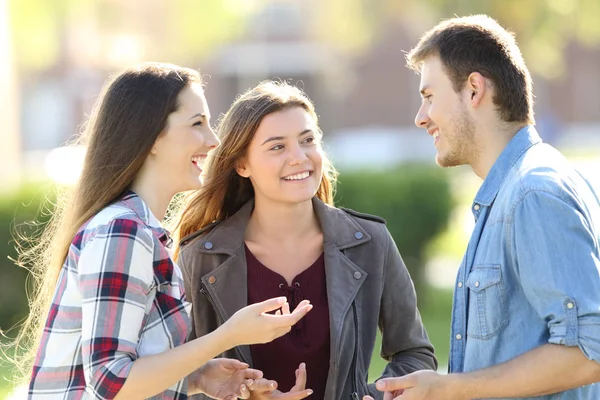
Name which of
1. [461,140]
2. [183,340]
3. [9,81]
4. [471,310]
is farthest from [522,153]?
[9,81]

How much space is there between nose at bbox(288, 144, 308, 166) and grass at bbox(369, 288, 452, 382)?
16.5 feet

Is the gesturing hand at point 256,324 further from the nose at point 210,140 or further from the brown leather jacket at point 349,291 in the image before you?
the brown leather jacket at point 349,291

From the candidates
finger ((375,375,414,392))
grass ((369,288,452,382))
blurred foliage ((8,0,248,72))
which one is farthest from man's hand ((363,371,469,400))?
blurred foliage ((8,0,248,72))

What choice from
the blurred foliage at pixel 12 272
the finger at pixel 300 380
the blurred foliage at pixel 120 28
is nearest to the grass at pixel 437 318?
the blurred foliage at pixel 12 272

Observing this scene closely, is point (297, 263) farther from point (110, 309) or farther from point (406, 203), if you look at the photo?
point (406, 203)

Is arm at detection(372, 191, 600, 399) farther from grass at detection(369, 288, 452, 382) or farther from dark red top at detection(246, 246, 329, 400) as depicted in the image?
grass at detection(369, 288, 452, 382)

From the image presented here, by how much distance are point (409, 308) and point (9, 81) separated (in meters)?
12.2

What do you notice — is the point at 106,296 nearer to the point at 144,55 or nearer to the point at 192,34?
the point at 192,34

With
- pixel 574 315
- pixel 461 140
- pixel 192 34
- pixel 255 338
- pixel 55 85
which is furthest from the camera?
pixel 55 85

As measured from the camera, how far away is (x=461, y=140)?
130 inches

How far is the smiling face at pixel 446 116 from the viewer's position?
10.8 ft

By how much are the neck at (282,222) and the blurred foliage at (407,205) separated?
6.16 m

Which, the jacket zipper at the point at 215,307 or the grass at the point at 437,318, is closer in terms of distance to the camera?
the jacket zipper at the point at 215,307

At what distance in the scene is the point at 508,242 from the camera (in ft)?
9.80
